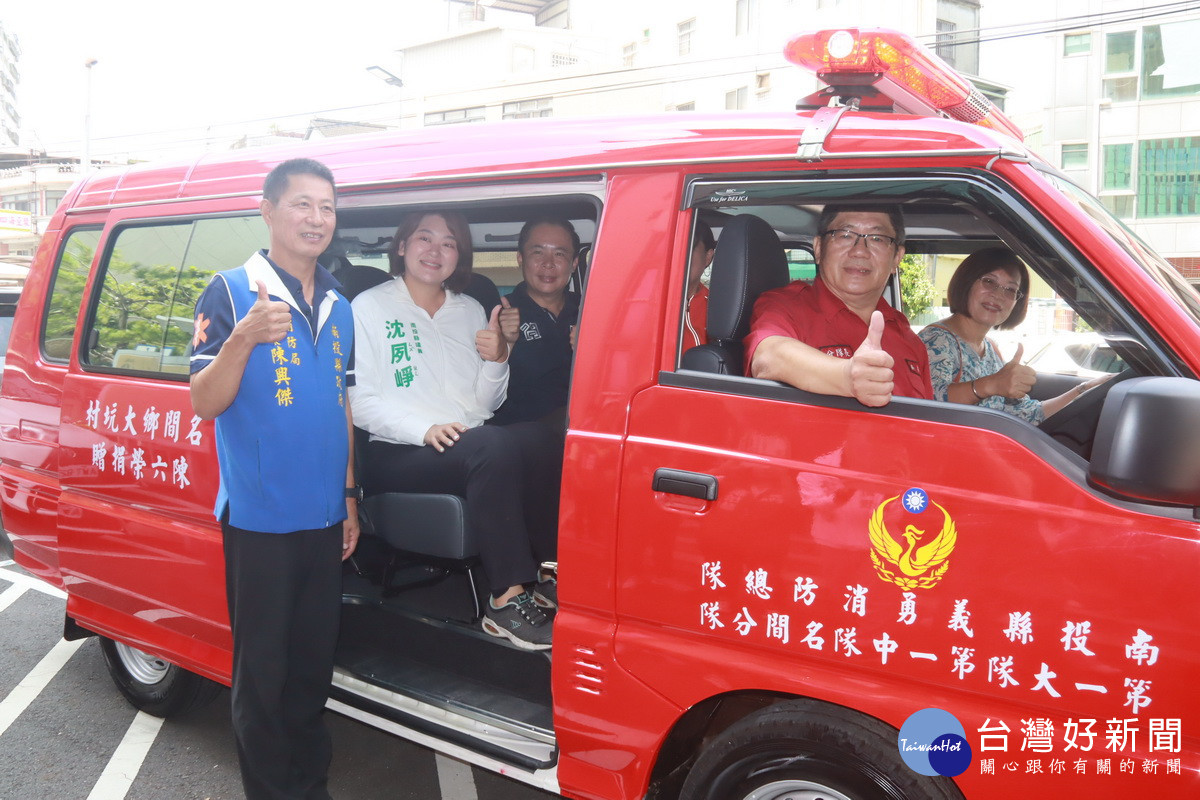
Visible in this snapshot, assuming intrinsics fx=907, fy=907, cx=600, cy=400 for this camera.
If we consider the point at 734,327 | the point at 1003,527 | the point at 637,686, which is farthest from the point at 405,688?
the point at 1003,527

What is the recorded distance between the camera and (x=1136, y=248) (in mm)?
2033

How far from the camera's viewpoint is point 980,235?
10.1ft

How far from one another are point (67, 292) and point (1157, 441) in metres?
3.79

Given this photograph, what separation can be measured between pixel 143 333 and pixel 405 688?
5.42 ft

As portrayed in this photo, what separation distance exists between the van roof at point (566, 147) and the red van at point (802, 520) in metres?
0.01

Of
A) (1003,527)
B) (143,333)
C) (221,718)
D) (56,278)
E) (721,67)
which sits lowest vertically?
(221,718)

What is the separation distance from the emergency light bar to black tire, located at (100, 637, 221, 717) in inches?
121

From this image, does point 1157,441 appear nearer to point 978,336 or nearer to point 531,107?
point 978,336

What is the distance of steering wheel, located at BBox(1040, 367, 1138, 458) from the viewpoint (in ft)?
6.94

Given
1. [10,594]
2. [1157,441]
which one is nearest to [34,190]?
[10,594]

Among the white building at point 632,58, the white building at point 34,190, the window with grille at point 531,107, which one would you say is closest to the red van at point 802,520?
the white building at point 632,58

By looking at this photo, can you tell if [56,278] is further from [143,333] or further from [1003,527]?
[1003,527]

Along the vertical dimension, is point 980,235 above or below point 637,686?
above

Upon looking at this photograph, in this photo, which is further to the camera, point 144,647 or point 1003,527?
point 144,647
